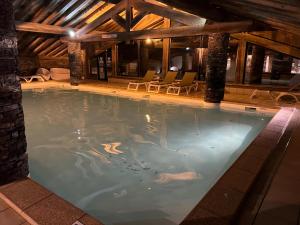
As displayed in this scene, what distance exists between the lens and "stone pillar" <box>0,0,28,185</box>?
2.55 m

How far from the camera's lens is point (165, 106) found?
9031 mm

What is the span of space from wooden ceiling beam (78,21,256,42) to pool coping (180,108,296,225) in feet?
14.9

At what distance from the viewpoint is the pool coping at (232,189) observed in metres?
2.22

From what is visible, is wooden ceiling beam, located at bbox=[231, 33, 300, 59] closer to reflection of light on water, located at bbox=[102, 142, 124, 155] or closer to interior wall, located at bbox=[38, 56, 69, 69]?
reflection of light on water, located at bbox=[102, 142, 124, 155]

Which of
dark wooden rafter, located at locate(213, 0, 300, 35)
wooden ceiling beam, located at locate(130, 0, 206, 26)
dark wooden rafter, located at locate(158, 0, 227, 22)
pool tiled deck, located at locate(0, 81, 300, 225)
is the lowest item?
pool tiled deck, located at locate(0, 81, 300, 225)

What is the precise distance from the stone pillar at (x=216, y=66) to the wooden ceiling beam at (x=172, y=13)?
812 mm

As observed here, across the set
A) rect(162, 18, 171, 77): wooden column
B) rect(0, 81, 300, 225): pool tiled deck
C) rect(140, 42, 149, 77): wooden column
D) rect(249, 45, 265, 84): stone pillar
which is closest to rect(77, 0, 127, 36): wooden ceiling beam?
rect(162, 18, 171, 77): wooden column

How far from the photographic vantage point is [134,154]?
4883mm

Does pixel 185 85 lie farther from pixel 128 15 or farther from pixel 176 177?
pixel 176 177

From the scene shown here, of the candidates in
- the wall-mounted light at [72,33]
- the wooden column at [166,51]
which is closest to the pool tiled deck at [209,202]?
the wooden column at [166,51]

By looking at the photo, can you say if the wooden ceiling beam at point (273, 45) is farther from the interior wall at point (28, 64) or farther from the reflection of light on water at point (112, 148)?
the interior wall at point (28, 64)

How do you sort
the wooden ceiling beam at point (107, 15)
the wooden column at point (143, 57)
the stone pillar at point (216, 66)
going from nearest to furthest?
the stone pillar at point (216, 66) → the wooden ceiling beam at point (107, 15) → the wooden column at point (143, 57)

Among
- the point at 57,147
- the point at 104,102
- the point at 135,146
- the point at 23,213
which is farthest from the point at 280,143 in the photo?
the point at 104,102

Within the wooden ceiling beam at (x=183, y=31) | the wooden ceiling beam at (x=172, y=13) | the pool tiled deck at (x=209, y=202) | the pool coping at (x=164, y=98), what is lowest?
the pool tiled deck at (x=209, y=202)
